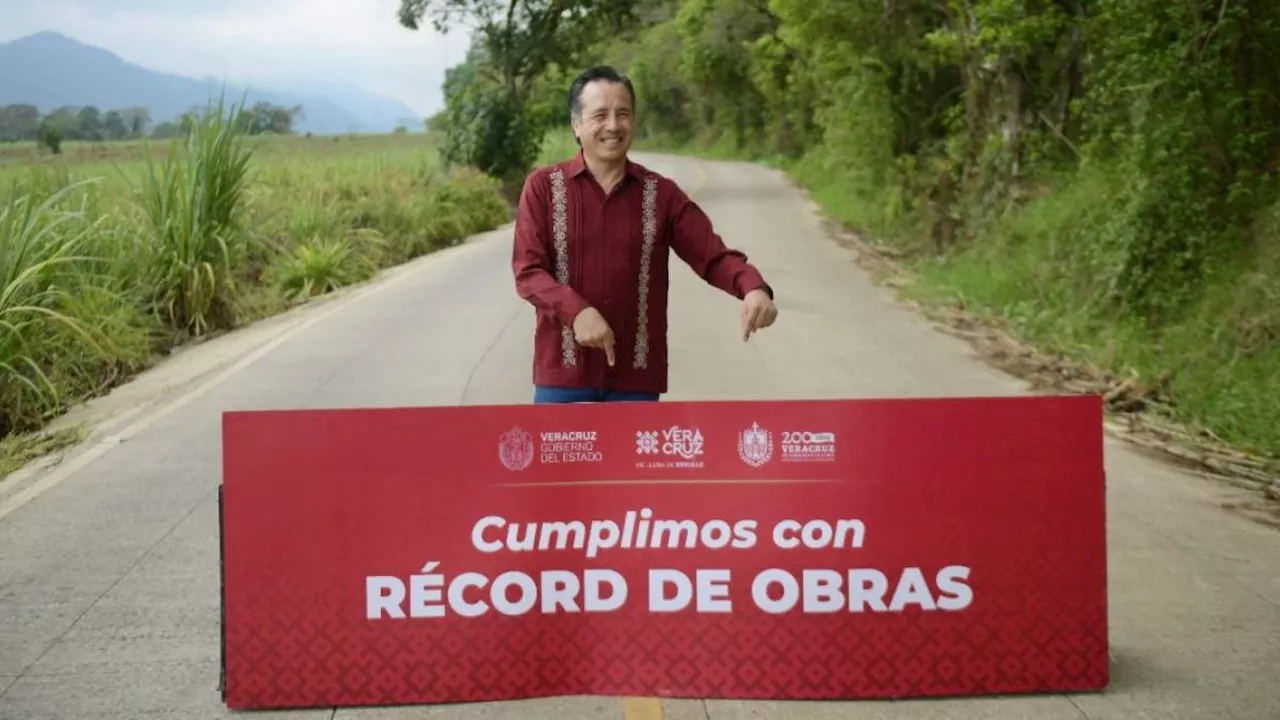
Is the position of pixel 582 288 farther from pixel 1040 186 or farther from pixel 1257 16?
pixel 1040 186

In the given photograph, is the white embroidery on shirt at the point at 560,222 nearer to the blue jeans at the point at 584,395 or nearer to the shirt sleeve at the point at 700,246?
the blue jeans at the point at 584,395

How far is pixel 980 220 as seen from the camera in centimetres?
2056

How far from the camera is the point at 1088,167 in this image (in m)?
16.6

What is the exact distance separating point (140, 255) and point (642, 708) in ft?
38.3

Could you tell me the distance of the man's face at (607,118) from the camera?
488 cm

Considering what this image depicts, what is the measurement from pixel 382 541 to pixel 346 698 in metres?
0.52

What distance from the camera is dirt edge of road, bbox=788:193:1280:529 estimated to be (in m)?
8.64

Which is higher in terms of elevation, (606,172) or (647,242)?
(606,172)

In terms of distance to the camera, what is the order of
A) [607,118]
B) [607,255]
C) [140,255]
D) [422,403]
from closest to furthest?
[607,118] < [607,255] < [422,403] < [140,255]

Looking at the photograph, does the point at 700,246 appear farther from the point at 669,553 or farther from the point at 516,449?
the point at 669,553

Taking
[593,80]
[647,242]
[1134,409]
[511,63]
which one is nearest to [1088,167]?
[1134,409]

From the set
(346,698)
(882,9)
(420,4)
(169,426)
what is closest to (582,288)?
(346,698)

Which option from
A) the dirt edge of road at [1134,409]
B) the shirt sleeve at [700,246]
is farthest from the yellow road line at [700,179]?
the shirt sleeve at [700,246]

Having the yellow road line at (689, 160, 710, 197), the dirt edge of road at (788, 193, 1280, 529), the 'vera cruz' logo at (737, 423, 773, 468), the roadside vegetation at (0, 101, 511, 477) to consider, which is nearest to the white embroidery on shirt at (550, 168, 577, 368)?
the 'vera cruz' logo at (737, 423, 773, 468)
